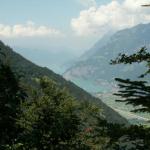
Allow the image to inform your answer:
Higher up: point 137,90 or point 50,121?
point 50,121

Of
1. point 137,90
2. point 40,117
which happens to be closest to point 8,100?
point 40,117

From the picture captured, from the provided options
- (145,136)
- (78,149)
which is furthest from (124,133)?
(78,149)

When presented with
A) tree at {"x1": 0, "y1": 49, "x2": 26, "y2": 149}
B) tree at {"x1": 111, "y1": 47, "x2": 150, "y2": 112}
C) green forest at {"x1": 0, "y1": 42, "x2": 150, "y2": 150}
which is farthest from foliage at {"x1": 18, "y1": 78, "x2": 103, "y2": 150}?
tree at {"x1": 111, "y1": 47, "x2": 150, "y2": 112}

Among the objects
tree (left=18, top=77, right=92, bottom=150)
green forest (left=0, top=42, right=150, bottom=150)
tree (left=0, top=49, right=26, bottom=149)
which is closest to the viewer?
tree (left=0, top=49, right=26, bottom=149)

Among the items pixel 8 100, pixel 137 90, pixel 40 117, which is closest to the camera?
pixel 137 90

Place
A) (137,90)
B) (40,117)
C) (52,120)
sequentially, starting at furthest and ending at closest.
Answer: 1. (40,117)
2. (52,120)
3. (137,90)

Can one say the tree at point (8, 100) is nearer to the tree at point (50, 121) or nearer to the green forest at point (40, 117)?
the green forest at point (40, 117)

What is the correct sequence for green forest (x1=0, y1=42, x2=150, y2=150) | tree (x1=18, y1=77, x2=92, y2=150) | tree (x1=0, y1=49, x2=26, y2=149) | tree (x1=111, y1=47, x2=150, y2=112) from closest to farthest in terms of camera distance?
tree (x1=111, y1=47, x2=150, y2=112)
tree (x1=0, y1=49, x2=26, y2=149)
green forest (x1=0, y1=42, x2=150, y2=150)
tree (x1=18, y1=77, x2=92, y2=150)

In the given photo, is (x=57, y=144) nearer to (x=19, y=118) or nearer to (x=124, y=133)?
(x=19, y=118)

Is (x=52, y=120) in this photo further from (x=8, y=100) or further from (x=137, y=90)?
(x=137, y=90)

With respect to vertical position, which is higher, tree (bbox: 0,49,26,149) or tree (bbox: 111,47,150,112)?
tree (bbox: 0,49,26,149)

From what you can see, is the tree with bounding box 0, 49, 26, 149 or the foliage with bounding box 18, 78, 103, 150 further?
the foliage with bounding box 18, 78, 103, 150

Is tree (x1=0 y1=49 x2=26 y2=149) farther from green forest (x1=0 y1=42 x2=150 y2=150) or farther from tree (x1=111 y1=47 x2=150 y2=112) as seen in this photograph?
tree (x1=111 y1=47 x2=150 y2=112)

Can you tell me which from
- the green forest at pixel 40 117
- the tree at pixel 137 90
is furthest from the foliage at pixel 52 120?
the tree at pixel 137 90
